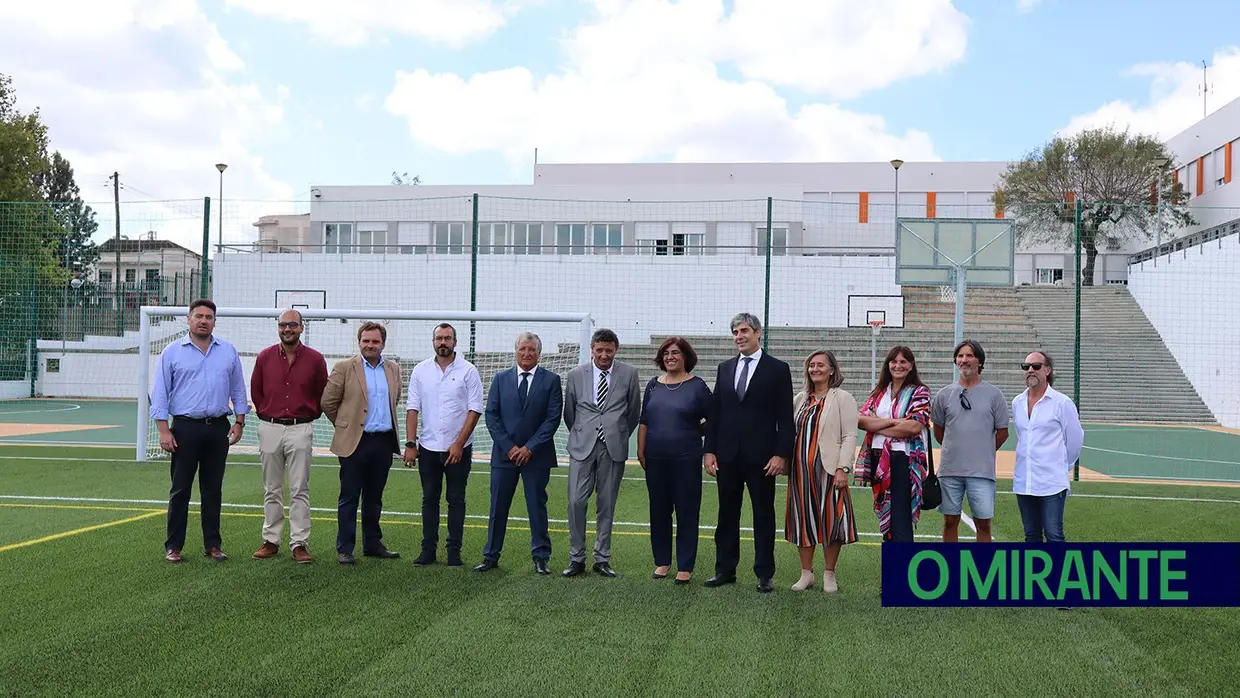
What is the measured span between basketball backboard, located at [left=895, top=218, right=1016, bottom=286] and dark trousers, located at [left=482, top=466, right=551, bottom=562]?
5.18 metres

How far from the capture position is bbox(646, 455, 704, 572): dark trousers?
6246 mm

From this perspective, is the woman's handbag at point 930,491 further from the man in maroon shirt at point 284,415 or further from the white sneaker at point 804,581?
the man in maroon shirt at point 284,415

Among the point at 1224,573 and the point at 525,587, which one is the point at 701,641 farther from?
the point at 1224,573

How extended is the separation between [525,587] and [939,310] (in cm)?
2128

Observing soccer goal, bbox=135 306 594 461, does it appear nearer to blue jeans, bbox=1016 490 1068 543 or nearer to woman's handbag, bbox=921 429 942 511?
woman's handbag, bbox=921 429 942 511

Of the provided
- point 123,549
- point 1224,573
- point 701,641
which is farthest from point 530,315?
point 1224,573

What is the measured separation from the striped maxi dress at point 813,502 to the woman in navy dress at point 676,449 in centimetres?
60

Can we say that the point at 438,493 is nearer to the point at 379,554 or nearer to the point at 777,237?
the point at 379,554

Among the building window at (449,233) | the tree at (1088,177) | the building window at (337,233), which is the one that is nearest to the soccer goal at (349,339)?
the building window at (449,233)

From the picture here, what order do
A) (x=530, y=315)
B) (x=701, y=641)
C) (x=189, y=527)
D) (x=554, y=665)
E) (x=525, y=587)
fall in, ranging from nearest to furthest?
(x=554, y=665)
(x=701, y=641)
(x=525, y=587)
(x=189, y=527)
(x=530, y=315)

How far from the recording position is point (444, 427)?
679 centimetres

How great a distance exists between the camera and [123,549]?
22.3 ft

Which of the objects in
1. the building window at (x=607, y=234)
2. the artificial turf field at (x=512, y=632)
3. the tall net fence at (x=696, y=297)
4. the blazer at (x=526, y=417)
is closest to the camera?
the artificial turf field at (x=512, y=632)

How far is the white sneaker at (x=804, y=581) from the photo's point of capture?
6066mm
